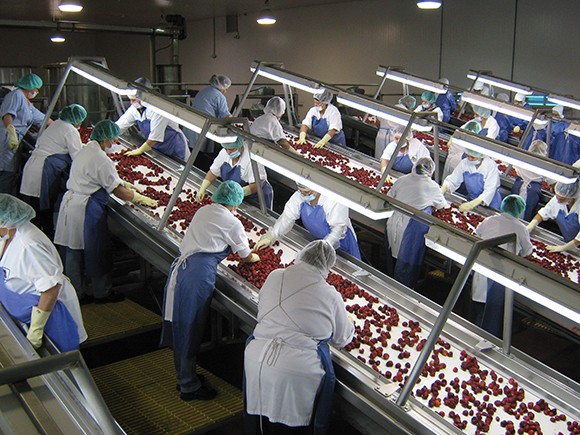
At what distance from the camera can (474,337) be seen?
3.83 m

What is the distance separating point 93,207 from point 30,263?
1.96 metres

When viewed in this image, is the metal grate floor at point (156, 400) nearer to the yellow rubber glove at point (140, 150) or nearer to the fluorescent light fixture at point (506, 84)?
the yellow rubber glove at point (140, 150)

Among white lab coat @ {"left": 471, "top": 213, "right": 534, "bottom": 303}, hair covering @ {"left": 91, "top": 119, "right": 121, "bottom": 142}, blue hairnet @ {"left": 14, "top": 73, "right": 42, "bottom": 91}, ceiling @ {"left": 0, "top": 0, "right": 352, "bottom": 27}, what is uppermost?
ceiling @ {"left": 0, "top": 0, "right": 352, "bottom": 27}

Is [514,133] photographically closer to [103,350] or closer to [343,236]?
[343,236]

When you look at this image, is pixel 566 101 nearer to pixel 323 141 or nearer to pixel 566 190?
pixel 566 190

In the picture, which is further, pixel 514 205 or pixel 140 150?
pixel 140 150

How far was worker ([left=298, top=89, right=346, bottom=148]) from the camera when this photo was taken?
7.88 meters

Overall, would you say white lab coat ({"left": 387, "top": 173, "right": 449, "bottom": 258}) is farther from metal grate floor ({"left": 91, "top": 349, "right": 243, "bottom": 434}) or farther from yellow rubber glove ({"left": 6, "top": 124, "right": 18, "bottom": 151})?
yellow rubber glove ({"left": 6, "top": 124, "right": 18, "bottom": 151})

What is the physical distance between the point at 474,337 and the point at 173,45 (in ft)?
41.4

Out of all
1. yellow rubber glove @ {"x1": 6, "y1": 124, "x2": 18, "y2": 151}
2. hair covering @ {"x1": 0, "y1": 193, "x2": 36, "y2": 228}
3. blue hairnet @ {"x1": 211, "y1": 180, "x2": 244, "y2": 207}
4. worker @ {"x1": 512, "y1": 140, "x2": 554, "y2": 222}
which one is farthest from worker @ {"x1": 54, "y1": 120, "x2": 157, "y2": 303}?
worker @ {"x1": 512, "y1": 140, "x2": 554, "y2": 222}

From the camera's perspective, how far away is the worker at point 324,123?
7.88m

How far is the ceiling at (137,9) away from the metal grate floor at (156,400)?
9564mm

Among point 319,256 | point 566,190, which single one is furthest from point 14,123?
point 566,190

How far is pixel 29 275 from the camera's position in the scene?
11.1ft
